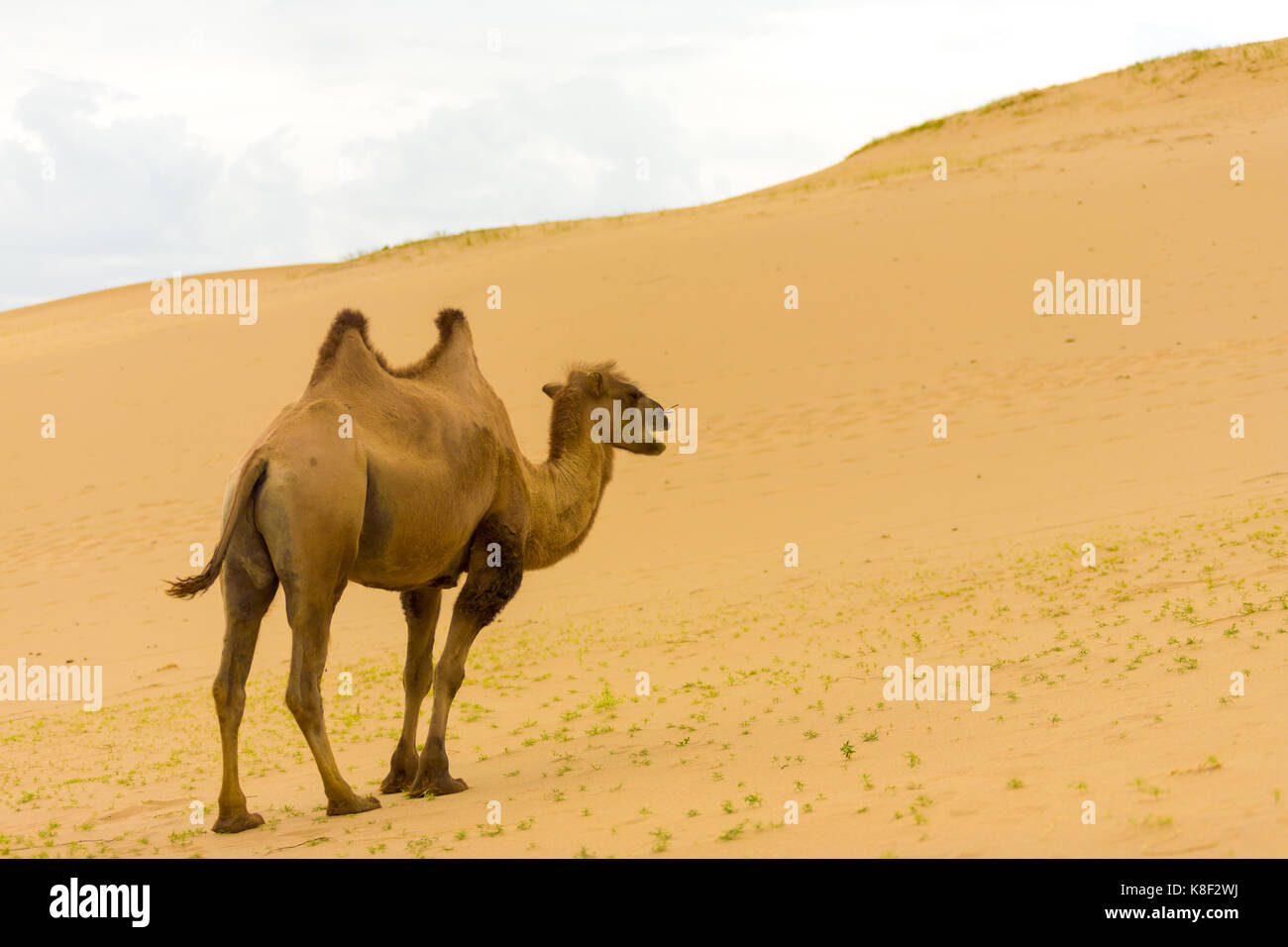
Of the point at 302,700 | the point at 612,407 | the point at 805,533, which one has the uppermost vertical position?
the point at 612,407

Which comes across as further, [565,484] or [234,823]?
[565,484]

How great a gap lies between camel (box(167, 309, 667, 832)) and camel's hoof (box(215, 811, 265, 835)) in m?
0.01

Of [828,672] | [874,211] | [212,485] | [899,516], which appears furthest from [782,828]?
[874,211]

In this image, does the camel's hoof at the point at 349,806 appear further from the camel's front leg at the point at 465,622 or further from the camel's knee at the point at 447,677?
the camel's knee at the point at 447,677

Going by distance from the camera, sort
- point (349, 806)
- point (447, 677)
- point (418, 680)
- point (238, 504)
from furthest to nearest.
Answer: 1. point (418, 680)
2. point (447, 677)
3. point (349, 806)
4. point (238, 504)

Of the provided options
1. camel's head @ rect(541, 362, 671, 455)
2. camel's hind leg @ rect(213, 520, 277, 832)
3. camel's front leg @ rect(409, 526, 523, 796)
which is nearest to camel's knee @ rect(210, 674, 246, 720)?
camel's hind leg @ rect(213, 520, 277, 832)

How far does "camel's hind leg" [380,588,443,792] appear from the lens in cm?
827

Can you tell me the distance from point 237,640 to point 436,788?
1.64 metres

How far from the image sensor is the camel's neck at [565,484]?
8.94 m

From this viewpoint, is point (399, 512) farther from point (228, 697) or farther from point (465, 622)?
point (228, 697)

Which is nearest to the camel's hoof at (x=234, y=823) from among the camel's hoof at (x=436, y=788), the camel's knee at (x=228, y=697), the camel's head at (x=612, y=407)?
the camel's knee at (x=228, y=697)

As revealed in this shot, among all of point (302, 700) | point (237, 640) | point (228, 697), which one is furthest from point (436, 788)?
point (237, 640)

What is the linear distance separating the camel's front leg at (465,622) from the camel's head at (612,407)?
147cm

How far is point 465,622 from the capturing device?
8242 mm
